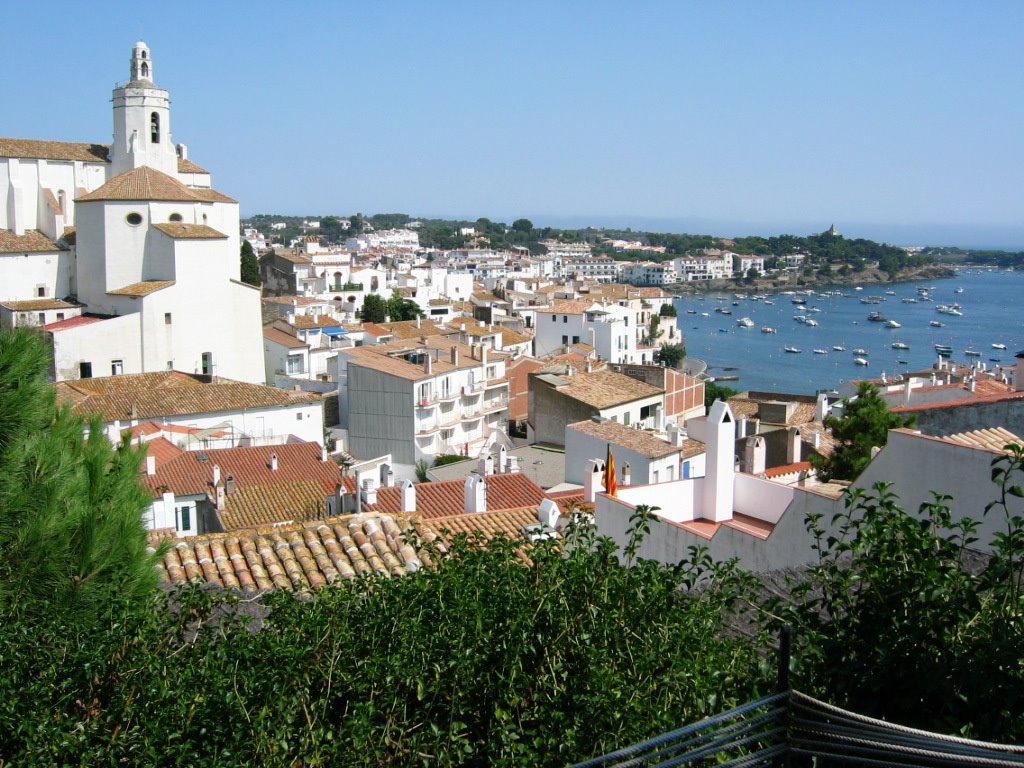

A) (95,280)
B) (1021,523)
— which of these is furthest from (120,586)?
(95,280)

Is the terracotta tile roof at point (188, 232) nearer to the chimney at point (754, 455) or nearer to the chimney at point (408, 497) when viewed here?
the chimney at point (754, 455)

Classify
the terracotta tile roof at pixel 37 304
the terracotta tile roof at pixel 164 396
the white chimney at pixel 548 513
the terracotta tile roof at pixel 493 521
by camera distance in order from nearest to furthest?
the white chimney at pixel 548 513
the terracotta tile roof at pixel 493 521
the terracotta tile roof at pixel 164 396
the terracotta tile roof at pixel 37 304

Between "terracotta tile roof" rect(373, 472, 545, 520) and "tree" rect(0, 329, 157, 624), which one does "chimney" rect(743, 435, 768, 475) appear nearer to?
"terracotta tile roof" rect(373, 472, 545, 520)

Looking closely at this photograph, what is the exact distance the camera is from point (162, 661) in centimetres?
279

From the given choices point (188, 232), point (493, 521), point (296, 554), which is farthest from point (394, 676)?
point (188, 232)

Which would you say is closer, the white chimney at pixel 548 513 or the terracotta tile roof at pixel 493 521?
the white chimney at pixel 548 513

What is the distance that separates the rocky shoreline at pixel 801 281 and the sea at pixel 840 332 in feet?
6.97

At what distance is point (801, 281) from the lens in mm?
131125

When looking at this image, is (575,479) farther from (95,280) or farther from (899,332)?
(899,332)

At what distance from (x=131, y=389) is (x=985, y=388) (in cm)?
1682

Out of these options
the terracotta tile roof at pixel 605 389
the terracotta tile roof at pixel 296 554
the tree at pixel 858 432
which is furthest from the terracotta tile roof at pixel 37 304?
the terracotta tile roof at pixel 296 554

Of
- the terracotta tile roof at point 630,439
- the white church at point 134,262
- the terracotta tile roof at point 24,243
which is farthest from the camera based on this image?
the terracotta tile roof at point 24,243

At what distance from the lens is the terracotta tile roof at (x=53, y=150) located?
107 ft

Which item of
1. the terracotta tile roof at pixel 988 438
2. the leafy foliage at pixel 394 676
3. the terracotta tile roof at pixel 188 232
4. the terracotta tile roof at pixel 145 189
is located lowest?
the leafy foliage at pixel 394 676
